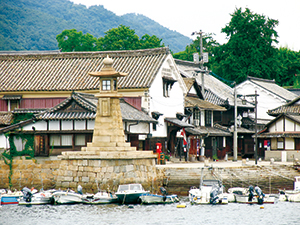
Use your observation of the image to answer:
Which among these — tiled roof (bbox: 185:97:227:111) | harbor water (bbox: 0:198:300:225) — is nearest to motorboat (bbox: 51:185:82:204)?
harbor water (bbox: 0:198:300:225)

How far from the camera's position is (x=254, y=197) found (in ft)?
133

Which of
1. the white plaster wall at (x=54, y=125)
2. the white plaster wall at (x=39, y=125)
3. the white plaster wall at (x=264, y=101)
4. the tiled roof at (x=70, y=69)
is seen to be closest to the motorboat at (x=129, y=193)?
the white plaster wall at (x=54, y=125)

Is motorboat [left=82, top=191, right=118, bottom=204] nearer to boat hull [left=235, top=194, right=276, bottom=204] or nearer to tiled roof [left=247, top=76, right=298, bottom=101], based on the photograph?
boat hull [left=235, top=194, right=276, bottom=204]

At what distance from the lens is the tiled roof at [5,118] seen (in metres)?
50.6

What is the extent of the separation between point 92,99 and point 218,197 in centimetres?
1527

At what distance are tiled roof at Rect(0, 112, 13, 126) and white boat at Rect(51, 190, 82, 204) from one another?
14.0 metres

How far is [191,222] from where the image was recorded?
32.6 m

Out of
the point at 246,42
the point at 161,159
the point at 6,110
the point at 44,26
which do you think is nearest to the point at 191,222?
the point at 161,159

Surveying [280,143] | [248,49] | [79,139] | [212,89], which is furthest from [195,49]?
[79,139]

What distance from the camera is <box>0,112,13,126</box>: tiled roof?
50.6m

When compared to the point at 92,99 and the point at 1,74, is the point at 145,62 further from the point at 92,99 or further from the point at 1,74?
the point at 1,74

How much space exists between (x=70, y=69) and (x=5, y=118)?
894 cm

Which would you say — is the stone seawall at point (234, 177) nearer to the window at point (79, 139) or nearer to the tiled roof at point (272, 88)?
the window at point (79, 139)

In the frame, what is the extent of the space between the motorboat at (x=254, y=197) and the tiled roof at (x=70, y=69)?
53.1 feet
